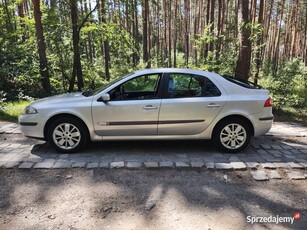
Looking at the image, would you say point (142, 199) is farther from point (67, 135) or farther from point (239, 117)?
point (239, 117)

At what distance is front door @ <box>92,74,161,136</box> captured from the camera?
5.03 m

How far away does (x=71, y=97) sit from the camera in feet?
17.5

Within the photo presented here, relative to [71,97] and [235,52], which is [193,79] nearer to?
[71,97]

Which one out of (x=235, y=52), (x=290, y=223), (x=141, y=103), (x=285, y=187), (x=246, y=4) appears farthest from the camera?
(x=235, y=52)

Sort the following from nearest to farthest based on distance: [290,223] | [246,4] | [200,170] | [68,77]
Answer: [290,223], [200,170], [246,4], [68,77]

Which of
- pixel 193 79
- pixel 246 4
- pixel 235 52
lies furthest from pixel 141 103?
pixel 235 52

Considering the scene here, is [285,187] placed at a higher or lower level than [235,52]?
lower

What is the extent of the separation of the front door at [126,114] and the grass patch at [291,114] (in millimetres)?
5034

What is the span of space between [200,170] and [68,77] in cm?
951

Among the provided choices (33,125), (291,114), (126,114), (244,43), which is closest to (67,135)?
(33,125)

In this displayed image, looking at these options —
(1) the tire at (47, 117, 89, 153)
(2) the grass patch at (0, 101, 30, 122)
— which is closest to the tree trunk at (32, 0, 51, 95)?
(2) the grass patch at (0, 101, 30, 122)

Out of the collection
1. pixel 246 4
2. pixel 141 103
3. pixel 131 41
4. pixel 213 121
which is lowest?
pixel 213 121

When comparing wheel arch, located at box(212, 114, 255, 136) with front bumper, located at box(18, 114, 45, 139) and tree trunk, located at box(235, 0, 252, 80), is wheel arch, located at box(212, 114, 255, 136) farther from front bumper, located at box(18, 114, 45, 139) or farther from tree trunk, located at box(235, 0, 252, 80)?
tree trunk, located at box(235, 0, 252, 80)

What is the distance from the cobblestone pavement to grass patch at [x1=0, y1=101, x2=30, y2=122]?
243cm
